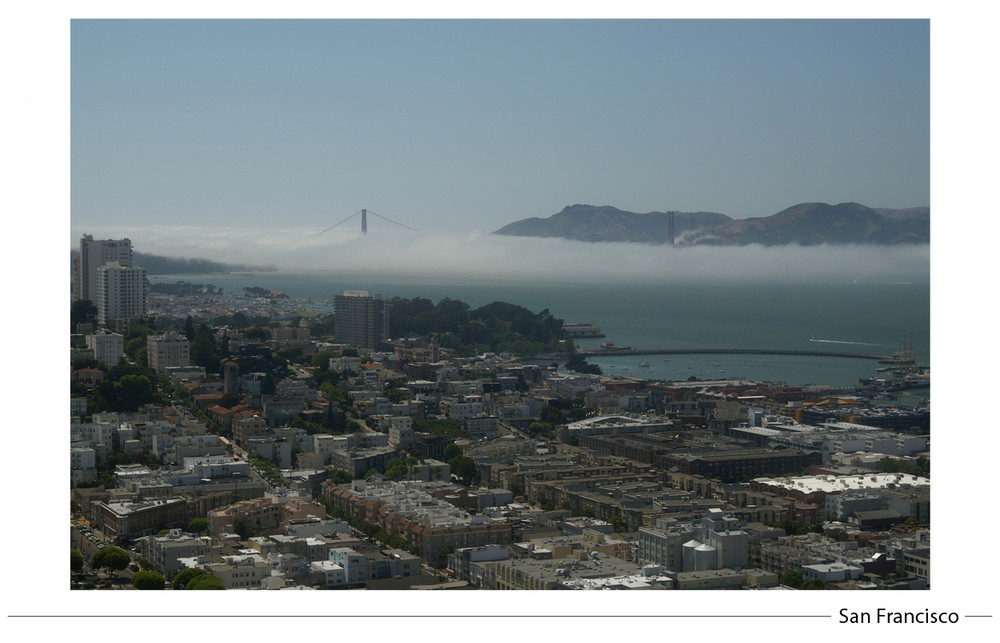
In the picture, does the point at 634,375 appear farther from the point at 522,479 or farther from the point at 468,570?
the point at 468,570

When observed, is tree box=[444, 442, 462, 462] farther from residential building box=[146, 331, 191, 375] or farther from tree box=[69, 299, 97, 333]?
tree box=[69, 299, 97, 333]

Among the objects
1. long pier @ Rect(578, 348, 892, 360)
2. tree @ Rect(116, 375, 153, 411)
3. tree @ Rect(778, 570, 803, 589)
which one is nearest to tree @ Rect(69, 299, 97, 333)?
tree @ Rect(116, 375, 153, 411)

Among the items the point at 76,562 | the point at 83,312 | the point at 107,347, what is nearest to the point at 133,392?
the point at 107,347

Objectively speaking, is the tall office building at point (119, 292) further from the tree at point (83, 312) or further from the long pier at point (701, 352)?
the long pier at point (701, 352)

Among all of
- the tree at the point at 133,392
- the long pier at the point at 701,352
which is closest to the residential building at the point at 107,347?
the tree at the point at 133,392

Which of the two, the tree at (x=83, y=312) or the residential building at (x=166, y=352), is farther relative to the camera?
the tree at (x=83, y=312)
